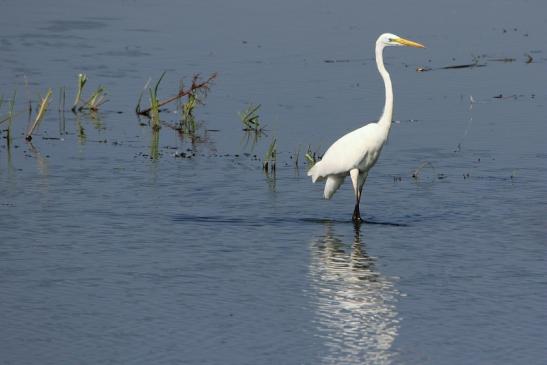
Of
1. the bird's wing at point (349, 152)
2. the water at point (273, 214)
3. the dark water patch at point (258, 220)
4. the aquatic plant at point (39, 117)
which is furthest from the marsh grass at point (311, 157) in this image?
the aquatic plant at point (39, 117)

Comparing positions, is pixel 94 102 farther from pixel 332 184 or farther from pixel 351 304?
pixel 351 304

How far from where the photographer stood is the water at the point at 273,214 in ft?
33.3

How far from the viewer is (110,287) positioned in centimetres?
1136

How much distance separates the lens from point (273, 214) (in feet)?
47.6

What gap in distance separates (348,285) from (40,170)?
Result: 590cm

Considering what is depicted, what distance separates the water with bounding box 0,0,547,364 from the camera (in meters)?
10.1

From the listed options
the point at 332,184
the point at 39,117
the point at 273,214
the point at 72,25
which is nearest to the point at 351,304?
the point at 273,214

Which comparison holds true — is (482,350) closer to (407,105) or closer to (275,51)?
(407,105)

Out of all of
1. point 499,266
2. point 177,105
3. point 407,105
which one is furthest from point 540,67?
point 499,266

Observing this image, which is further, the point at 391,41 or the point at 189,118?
the point at 189,118

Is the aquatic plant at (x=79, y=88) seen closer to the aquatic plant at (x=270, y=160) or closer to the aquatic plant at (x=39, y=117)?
the aquatic plant at (x=39, y=117)

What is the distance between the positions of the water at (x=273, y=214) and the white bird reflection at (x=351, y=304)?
0.10 feet

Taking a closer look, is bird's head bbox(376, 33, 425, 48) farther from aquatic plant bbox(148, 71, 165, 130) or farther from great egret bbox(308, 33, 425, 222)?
aquatic plant bbox(148, 71, 165, 130)

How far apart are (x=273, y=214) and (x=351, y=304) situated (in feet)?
12.0
